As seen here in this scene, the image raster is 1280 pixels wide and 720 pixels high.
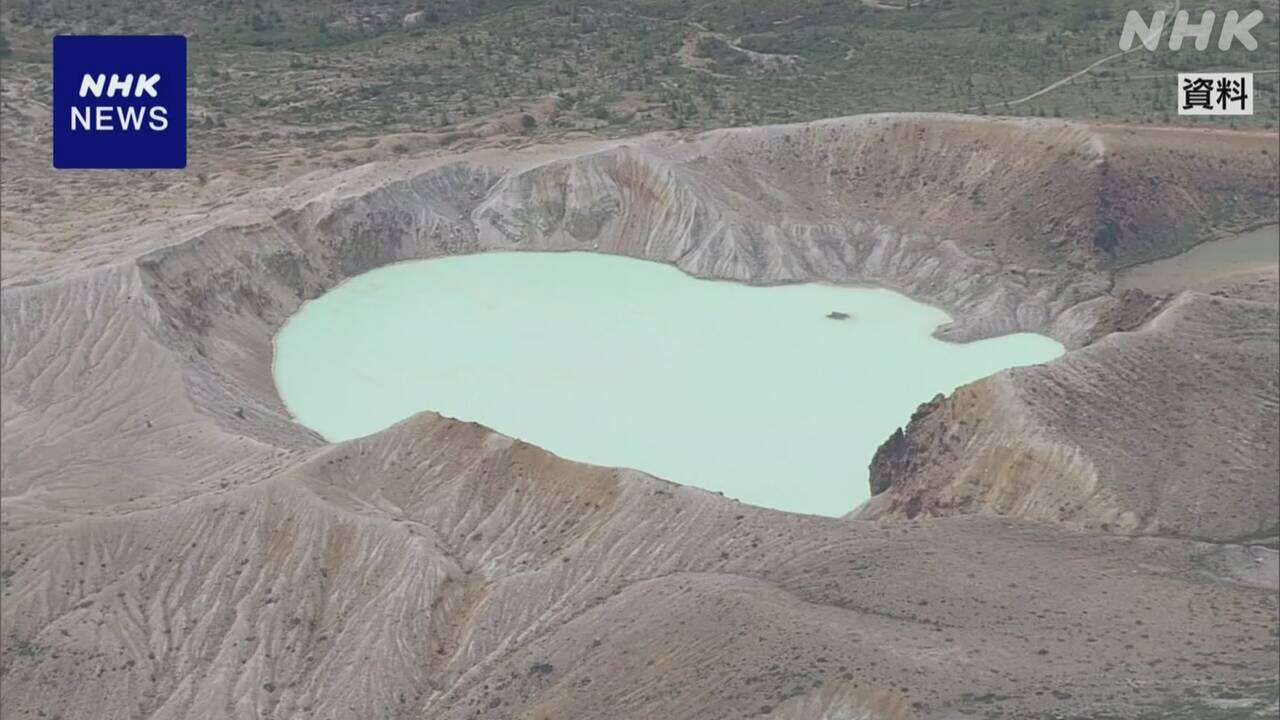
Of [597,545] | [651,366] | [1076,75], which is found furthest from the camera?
[1076,75]

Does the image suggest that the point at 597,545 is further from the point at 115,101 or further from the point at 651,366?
the point at 115,101

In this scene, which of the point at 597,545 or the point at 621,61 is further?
the point at 621,61

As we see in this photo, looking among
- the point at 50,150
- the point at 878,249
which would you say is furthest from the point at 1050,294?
the point at 50,150

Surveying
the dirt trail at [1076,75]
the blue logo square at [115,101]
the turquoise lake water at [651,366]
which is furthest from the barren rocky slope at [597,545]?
the dirt trail at [1076,75]

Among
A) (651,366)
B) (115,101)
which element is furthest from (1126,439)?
(115,101)

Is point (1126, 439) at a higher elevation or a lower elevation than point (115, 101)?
lower

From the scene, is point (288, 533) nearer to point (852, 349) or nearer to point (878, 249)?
point (852, 349)

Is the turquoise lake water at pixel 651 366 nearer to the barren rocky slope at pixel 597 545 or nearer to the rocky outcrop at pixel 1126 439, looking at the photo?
the barren rocky slope at pixel 597 545

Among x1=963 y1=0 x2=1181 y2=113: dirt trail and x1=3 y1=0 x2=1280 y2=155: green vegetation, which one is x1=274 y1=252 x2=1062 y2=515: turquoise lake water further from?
x1=963 y1=0 x2=1181 y2=113: dirt trail
